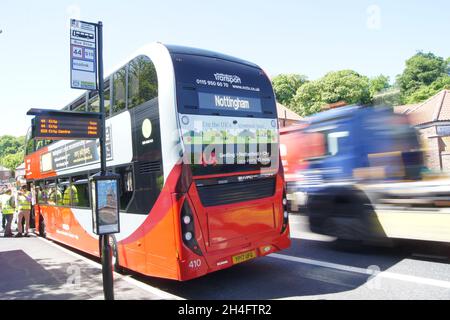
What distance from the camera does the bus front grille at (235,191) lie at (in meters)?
5.48

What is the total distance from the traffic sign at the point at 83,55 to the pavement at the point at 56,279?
3.18 meters

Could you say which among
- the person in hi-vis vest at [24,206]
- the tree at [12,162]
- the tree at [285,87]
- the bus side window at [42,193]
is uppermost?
the tree at [285,87]

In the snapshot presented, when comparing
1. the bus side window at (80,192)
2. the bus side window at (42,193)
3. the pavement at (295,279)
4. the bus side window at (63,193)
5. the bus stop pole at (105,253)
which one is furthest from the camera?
the bus side window at (42,193)

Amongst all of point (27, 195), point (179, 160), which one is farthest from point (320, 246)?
point (27, 195)

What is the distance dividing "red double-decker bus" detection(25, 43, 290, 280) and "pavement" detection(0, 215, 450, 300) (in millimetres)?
477

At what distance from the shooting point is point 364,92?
2037 inches

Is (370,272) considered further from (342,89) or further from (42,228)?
(342,89)

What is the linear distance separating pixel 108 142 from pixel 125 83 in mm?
1235

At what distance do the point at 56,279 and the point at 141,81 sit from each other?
13.6ft

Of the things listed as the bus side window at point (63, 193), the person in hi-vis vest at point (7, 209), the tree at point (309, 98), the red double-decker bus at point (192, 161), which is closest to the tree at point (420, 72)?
the tree at point (309, 98)

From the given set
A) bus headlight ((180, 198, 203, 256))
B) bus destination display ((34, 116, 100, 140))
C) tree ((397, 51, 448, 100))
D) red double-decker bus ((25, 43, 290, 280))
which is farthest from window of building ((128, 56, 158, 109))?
tree ((397, 51, 448, 100))

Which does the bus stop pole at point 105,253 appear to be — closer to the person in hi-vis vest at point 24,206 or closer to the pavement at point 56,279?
the pavement at point 56,279

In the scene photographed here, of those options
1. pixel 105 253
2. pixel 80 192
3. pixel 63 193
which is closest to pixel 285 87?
pixel 63 193

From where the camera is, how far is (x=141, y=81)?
5988 millimetres
